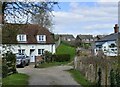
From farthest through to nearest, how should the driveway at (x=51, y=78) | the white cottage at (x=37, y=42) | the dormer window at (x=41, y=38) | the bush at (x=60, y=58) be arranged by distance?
the dormer window at (x=41, y=38) → the white cottage at (x=37, y=42) → the bush at (x=60, y=58) → the driveway at (x=51, y=78)

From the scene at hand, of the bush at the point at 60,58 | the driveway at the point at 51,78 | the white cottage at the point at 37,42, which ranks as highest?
the white cottage at the point at 37,42

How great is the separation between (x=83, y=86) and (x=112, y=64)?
343 centimetres

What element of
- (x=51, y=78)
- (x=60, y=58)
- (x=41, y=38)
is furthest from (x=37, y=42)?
(x=51, y=78)

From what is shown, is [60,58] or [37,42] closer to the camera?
[60,58]

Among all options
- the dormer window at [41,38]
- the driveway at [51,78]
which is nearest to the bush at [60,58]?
the dormer window at [41,38]

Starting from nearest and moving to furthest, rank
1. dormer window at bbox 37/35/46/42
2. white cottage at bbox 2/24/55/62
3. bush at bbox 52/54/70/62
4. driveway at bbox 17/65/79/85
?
driveway at bbox 17/65/79/85 → bush at bbox 52/54/70/62 → white cottage at bbox 2/24/55/62 → dormer window at bbox 37/35/46/42

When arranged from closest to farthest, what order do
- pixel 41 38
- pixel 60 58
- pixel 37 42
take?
pixel 60 58, pixel 37 42, pixel 41 38

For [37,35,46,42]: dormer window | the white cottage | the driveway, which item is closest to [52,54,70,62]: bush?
the white cottage

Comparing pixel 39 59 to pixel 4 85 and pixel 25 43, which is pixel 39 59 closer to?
pixel 25 43

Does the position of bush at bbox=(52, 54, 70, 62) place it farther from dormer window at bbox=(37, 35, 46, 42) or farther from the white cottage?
dormer window at bbox=(37, 35, 46, 42)

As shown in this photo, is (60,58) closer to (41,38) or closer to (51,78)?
(41,38)

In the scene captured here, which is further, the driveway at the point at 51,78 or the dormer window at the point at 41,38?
the dormer window at the point at 41,38

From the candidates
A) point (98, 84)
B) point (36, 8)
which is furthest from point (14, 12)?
point (98, 84)

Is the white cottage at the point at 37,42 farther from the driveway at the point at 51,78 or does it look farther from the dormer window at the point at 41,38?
the driveway at the point at 51,78
